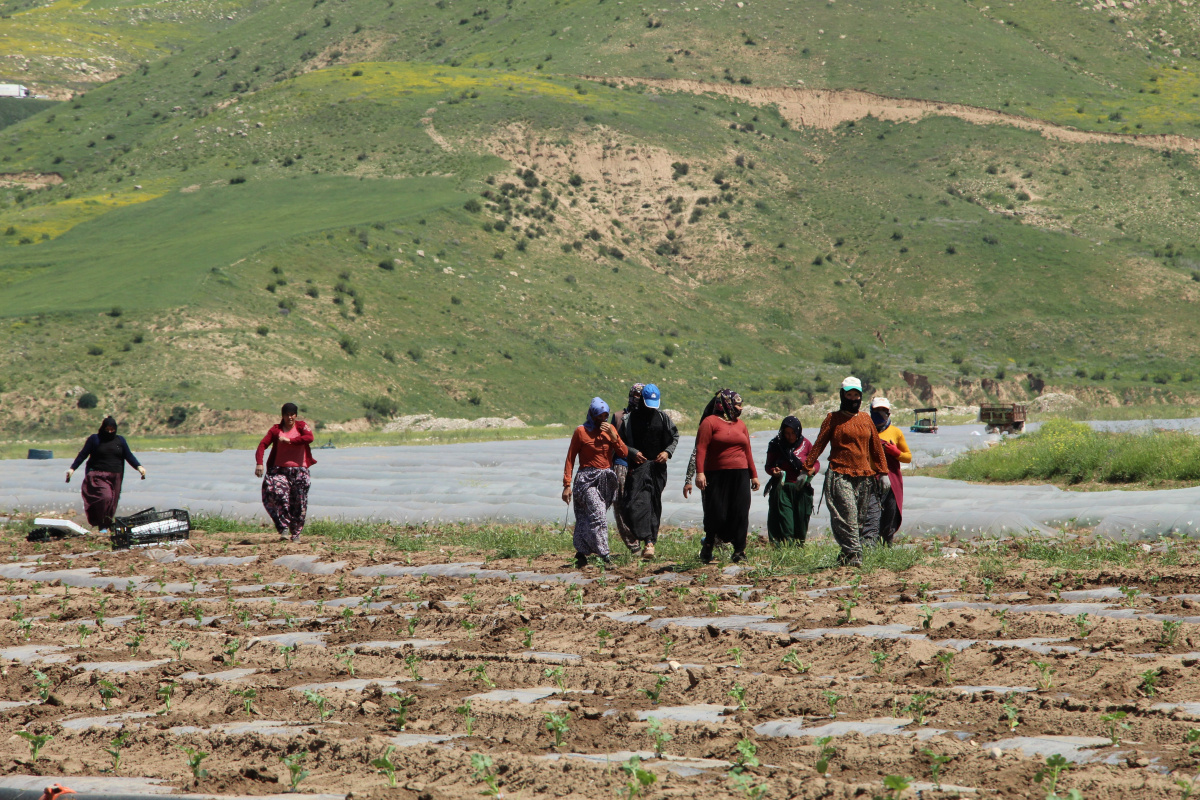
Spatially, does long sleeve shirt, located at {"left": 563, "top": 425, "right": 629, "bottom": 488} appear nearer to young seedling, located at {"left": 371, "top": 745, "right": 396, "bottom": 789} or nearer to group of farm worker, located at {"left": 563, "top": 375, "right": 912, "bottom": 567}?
group of farm worker, located at {"left": 563, "top": 375, "right": 912, "bottom": 567}

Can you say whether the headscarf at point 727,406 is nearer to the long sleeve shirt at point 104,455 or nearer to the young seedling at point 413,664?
the young seedling at point 413,664

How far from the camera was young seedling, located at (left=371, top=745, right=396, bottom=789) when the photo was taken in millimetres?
4035

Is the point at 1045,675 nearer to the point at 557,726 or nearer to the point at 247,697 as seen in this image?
the point at 557,726

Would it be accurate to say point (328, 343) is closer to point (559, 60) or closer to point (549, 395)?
point (549, 395)

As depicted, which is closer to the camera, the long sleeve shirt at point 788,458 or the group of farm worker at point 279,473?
the long sleeve shirt at point 788,458

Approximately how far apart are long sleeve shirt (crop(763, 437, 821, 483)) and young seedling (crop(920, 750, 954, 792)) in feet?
21.1

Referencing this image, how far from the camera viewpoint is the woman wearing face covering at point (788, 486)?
1063 cm

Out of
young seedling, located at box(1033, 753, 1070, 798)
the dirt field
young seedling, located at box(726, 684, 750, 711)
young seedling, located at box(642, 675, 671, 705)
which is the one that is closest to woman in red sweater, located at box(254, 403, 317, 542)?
the dirt field

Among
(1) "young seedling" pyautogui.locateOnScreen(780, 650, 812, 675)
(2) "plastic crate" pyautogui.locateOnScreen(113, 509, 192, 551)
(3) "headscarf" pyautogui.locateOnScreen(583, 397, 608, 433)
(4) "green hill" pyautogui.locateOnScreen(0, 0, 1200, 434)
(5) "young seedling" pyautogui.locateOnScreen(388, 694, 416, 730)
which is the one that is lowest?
(1) "young seedling" pyautogui.locateOnScreen(780, 650, 812, 675)

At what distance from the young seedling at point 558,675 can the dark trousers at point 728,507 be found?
4.27 metres

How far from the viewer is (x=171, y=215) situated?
61.2m

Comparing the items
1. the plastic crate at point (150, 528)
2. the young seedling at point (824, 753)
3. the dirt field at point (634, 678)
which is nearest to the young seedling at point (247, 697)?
Result: the dirt field at point (634, 678)

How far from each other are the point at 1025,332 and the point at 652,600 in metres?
55.7

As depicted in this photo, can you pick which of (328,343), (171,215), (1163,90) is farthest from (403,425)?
(1163,90)
